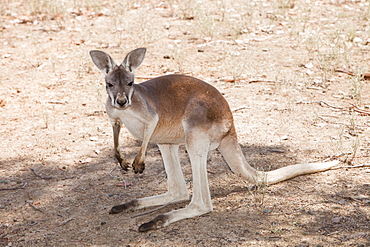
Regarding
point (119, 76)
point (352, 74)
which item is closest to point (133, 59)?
point (119, 76)

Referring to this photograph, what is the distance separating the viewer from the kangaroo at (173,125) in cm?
334

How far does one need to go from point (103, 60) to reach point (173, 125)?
26.4 inches

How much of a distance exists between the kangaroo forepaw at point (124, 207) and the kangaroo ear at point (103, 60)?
1009 mm

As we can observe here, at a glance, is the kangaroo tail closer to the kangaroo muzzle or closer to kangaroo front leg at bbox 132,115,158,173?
kangaroo front leg at bbox 132,115,158,173

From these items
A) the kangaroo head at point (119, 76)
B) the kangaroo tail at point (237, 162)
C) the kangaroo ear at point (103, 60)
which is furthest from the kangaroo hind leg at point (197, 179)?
the kangaroo ear at point (103, 60)

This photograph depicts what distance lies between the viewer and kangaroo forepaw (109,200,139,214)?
369 cm

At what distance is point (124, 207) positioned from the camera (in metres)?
3.70

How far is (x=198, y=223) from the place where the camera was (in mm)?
3428

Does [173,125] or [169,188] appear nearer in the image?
[173,125]

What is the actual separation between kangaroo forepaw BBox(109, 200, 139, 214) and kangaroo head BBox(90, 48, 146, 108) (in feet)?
2.89

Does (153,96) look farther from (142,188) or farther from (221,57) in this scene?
(221,57)

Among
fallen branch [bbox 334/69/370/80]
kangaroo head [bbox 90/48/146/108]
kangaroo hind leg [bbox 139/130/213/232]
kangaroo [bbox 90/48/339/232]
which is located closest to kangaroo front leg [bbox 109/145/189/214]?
kangaroo [bbox 90/48/339/232]

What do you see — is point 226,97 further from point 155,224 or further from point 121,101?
point 121,101

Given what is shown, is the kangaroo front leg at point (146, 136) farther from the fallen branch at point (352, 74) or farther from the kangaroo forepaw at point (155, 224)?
the fallen branch at point (352, 74)
